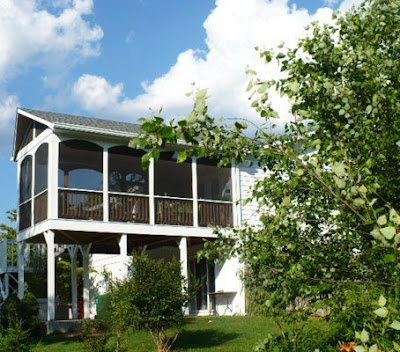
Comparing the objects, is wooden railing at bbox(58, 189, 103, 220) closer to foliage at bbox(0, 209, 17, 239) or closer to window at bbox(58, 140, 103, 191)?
window at bbox(58, 140, 103, 191)

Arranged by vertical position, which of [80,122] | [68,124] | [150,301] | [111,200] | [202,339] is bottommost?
[202,339]

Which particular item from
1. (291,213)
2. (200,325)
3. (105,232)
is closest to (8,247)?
(105,232)

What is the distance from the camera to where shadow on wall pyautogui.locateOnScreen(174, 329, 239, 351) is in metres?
13.1

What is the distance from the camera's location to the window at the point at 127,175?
21250mm

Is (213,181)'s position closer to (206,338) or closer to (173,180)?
(173,180)

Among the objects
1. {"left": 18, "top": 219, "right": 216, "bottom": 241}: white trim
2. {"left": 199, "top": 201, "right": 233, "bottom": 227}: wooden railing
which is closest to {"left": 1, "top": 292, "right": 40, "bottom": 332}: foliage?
{"left": 18, "top": 219, "right": 216, "bottom": 241}: white trim

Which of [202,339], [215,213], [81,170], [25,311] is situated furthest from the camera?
[81,170]

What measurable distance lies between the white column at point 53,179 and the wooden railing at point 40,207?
0.77 m

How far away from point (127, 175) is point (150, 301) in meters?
10.3

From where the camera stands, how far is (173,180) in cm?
2322

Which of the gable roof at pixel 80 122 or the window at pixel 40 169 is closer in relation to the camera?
the gable roof at pixel 80 122

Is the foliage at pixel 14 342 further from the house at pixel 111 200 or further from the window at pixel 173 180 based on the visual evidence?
the window at pixel 173 180

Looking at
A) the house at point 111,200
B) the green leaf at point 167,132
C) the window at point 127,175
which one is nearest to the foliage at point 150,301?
the house at point 111,200

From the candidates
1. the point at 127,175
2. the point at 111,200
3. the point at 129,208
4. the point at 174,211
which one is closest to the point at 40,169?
the point at 111,200
